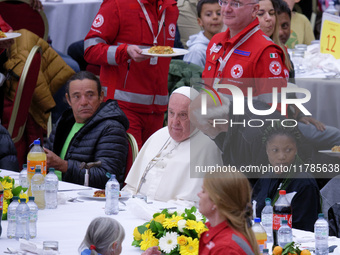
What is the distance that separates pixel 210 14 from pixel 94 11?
1.34 m

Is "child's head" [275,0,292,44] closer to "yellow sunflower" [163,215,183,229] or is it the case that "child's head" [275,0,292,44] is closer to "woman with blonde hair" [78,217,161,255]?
"yellow sunflower" [163,215,183,229]

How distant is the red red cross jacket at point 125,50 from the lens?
6613 millimetres

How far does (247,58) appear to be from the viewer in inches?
213

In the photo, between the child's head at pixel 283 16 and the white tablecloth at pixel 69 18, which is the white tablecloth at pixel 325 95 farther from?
the white tablecloth at pixel 69 18

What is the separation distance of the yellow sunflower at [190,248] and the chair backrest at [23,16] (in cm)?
478

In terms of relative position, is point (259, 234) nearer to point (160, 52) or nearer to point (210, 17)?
point (160, 52)

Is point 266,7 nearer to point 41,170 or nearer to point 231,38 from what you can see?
point 231,38

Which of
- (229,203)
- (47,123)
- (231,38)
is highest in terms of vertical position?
(231,38)

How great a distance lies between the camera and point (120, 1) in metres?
6.64

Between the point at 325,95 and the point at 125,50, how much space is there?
1.91 meters

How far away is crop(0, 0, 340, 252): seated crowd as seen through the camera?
4.96m

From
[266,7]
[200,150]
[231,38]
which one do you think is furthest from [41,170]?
[266,7]

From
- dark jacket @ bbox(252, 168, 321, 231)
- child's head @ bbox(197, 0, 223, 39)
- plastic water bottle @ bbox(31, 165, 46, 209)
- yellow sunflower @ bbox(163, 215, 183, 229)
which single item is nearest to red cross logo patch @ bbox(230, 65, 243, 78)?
dark jacket @ bbox(252, 168, 321, 231)

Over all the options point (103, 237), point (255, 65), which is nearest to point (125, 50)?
point (255, 65)
